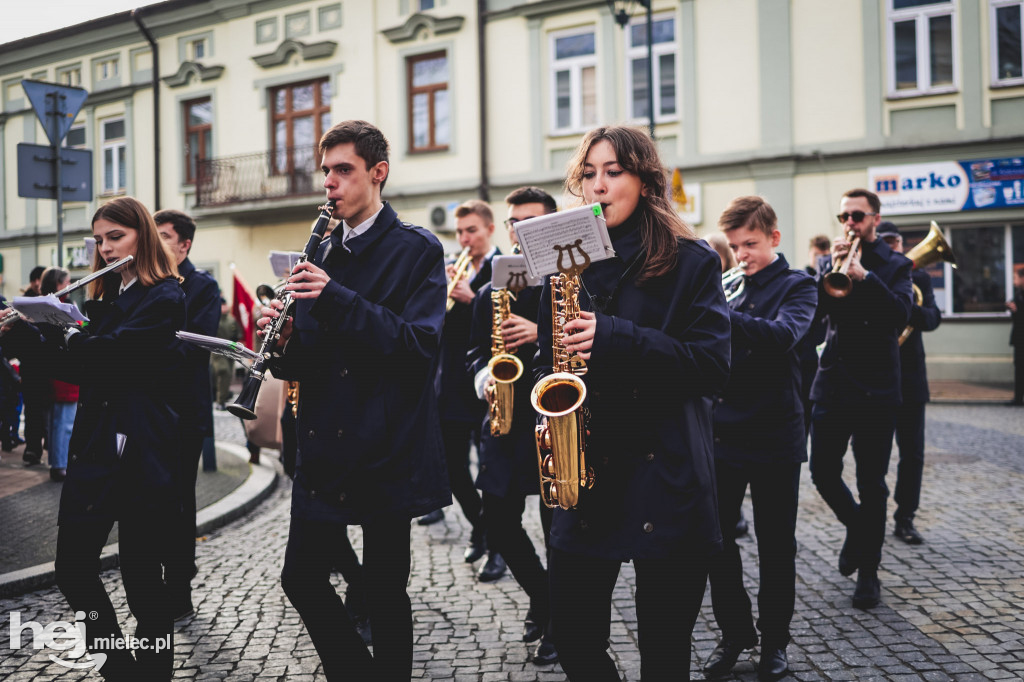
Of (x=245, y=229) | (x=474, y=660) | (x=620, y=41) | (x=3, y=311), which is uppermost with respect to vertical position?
(x=620, y=41)

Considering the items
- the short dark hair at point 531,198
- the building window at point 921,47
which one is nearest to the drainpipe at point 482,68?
the building window at point 921,47

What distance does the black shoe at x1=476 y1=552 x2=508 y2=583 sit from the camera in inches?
202

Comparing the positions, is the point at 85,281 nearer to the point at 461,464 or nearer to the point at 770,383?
the point at 461,464

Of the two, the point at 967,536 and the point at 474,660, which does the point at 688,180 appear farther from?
the point at 474,660

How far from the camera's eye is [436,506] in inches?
116

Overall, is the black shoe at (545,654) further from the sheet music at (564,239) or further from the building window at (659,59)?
the building window at (659,59)

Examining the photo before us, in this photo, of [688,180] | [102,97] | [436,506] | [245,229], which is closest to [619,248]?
[436,506]

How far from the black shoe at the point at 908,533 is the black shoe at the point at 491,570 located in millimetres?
2752

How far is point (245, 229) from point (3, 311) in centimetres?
1956

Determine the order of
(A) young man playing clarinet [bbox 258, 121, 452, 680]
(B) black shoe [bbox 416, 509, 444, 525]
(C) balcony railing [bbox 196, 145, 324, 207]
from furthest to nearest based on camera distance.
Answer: (C) balcony railing [bbox 196, 145, 324, 207] < (B) black shoe [bbox 416, 509, 444, 525] < (A) young man playing clarinet [bbox 258, 121, 452, 680]

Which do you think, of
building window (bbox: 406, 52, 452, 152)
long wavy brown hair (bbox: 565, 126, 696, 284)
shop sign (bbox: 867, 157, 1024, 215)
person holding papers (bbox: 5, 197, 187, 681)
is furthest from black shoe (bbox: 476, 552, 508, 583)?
building window (bbox: 406, 52, 452, 152)

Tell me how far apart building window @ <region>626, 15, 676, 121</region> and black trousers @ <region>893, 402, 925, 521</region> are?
1234cm

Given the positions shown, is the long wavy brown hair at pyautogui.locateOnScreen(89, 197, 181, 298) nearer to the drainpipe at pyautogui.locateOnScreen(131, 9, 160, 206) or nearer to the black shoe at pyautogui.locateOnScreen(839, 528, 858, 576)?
the black shoe at pyautogui.locateOnScreen(839, 528, 858, 576)

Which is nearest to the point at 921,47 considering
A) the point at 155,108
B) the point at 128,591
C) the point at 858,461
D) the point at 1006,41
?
the point at 1006,41
